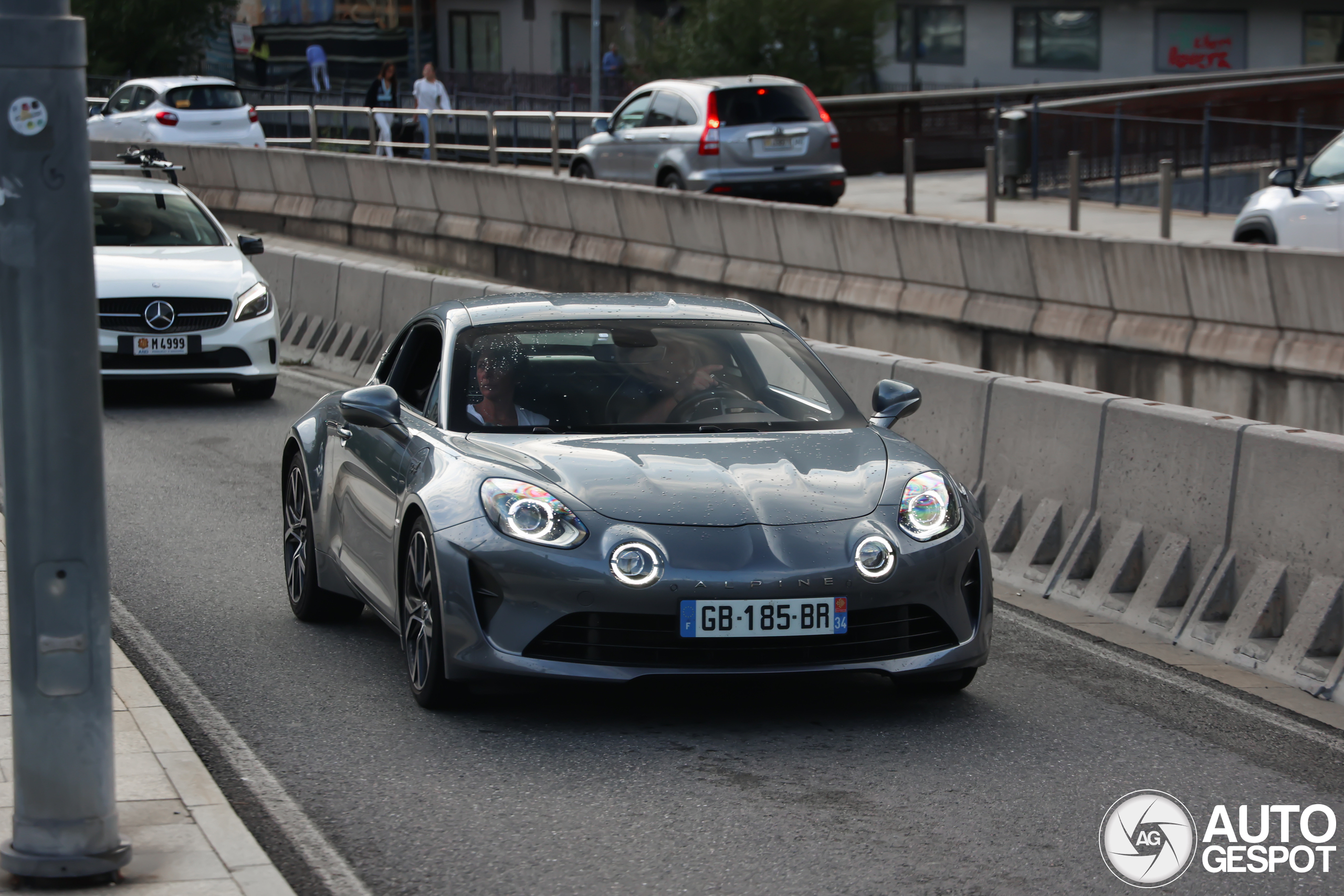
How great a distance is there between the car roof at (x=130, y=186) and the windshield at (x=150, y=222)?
0.11ft

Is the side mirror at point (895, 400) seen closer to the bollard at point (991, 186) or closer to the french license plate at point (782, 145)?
the bollard at point (991, 186)

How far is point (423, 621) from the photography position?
645 centimetres

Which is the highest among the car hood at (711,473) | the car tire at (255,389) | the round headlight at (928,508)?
the car hood at (711,473)

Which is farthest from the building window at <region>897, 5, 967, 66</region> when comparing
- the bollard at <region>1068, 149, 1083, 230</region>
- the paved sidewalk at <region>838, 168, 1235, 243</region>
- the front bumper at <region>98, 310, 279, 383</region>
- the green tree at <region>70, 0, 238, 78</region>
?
the front bumper at <region>98, 310, 279, 383</region>

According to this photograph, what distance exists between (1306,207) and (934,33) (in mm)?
33763

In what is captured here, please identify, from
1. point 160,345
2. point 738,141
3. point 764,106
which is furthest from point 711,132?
point 160,345

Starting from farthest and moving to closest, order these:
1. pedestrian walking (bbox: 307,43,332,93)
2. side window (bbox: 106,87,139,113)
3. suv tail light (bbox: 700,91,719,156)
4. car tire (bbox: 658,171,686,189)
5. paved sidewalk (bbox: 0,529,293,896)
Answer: pedestrian walking (bbox: 307,43,332,93), side window (bbox: 106,87,139,113), car tire (bbox: 658,171,686,189), suv tail light (bbox: 700,91,719,156), paved sidewalk (bbox: 0,529,293,896)

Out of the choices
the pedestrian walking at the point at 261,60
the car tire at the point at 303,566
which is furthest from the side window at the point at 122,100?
the car tire at the point at 303,566

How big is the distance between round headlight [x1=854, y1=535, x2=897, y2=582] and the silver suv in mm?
17549

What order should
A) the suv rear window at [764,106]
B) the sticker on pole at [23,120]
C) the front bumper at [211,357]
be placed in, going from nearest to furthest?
the sticker on pole at [23,120] < the front bumper at [211,357] < the suv rear window at [764,106]

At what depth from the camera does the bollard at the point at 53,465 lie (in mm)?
4457

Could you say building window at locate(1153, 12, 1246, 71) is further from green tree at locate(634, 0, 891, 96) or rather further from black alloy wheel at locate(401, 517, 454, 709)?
black alloy wheel at locate(401, 517, 454, 709)

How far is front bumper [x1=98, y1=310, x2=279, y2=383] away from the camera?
14.3 m

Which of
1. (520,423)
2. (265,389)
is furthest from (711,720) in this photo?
(265,389)
